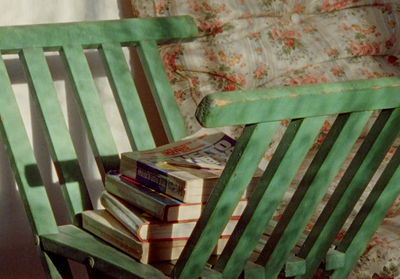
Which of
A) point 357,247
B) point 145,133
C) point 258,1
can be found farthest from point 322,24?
point 357,247

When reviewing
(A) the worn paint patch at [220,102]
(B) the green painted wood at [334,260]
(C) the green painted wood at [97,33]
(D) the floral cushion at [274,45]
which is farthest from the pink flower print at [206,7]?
(A) the worn paint patch at [220,102]

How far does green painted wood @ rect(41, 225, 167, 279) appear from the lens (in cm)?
120

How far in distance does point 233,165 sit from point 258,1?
93cm

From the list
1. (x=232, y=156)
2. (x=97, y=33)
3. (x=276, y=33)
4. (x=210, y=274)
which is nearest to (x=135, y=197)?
(x=210, y=274)

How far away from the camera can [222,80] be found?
5.88 ft

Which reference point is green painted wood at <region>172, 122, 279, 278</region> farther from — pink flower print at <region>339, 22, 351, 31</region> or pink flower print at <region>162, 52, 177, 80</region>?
pink flower print at <region>339, 22, 351, 31</region>

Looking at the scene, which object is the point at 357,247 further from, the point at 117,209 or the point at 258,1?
the point at 258,1

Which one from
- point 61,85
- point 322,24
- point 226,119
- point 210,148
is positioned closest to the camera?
point 226,119

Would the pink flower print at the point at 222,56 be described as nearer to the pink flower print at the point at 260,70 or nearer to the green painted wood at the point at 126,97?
the pink flower print at the point at 260,70

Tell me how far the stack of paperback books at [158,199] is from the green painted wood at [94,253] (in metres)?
0.02

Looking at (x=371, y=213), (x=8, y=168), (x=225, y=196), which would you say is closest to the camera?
(x=225, y=196)

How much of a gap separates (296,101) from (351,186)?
252 mm

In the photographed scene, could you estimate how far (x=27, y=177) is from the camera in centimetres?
140

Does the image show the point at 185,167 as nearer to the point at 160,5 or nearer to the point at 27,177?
the point at 27,177
